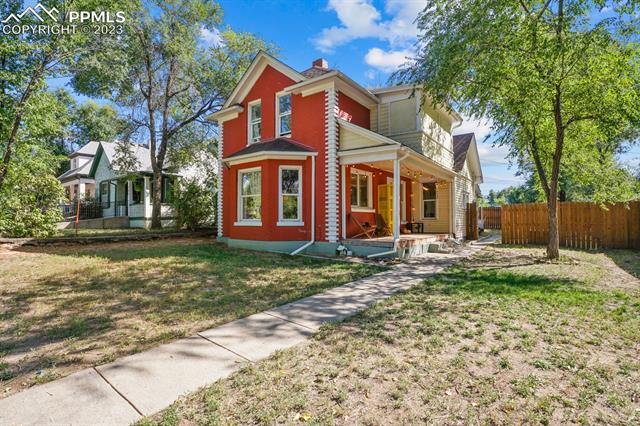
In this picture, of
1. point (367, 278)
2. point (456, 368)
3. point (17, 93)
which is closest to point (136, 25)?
point (17, 93)

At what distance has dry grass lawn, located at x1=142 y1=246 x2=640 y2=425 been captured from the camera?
2408 mm

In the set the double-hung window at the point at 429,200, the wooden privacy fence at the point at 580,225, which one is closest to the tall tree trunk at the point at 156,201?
the double-hung window at the point at 429,200

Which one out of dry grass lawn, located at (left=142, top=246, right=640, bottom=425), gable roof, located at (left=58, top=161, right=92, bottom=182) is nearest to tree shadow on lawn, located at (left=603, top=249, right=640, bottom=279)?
dry grass lawn, located at (left=142, top=246, right=640, bottom=425)

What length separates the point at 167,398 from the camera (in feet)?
8.48

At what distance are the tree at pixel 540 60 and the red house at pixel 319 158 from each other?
217cm

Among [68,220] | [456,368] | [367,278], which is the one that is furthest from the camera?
[68,220]

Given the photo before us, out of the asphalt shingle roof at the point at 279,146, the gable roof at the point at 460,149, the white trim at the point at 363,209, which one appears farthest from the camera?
the gable roof at the point at 460,149

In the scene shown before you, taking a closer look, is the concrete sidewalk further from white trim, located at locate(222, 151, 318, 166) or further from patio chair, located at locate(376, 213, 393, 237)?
patio chair, located at locate(376, 213, 393, 237)

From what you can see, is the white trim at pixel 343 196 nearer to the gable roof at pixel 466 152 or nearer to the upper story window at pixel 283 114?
the upper story window at pixel 283 114

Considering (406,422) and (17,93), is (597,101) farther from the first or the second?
(17,93)

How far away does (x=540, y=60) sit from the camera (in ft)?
27.8

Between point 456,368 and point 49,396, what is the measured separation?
143 inches

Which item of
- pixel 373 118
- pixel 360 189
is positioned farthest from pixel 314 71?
pixel 360 189

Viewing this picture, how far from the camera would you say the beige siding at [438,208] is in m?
16.4
